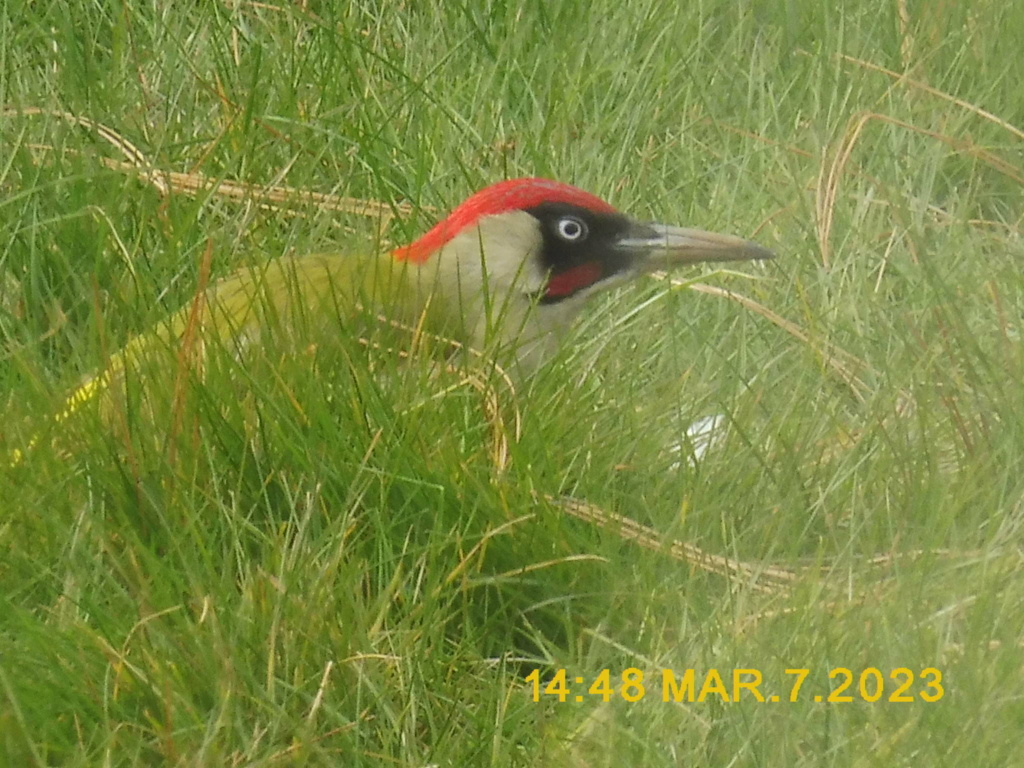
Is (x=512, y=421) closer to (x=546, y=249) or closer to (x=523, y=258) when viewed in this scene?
(x=523, y=258)

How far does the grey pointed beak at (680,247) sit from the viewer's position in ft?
9.62

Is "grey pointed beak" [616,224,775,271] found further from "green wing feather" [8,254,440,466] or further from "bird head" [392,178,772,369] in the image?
"green wing feather" [8,254,440,466]

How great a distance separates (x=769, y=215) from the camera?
10.6 ft

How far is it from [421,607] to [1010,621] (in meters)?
0.65

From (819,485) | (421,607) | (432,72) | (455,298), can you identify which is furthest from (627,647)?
(432,72)
